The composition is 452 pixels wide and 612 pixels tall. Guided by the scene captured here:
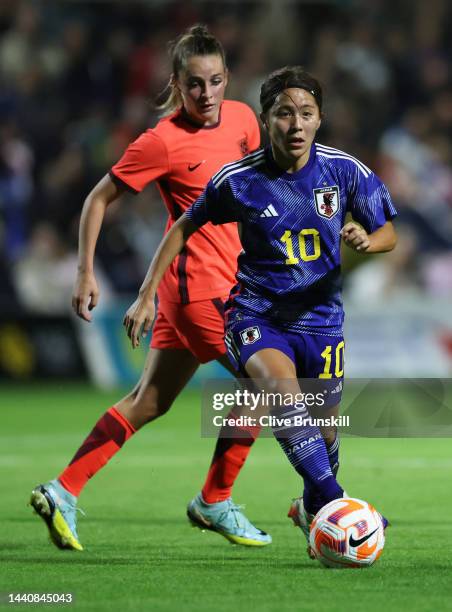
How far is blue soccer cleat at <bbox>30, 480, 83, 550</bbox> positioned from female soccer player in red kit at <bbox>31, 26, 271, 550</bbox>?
1 cm

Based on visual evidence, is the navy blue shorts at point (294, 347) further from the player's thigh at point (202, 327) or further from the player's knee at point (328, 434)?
the player's thigh at point (202, 327)

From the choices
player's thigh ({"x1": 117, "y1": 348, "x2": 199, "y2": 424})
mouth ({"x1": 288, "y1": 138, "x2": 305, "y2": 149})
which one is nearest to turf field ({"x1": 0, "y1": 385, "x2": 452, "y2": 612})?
player's thigh ({"x1": 117, "y1": 348, "x2": 199, "y2": 424})

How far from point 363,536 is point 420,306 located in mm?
9388

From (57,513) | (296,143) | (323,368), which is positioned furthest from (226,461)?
(296,143)

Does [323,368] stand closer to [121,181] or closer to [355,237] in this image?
[355,237]

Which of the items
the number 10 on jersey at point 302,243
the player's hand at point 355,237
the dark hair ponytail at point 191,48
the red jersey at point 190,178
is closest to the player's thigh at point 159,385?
the red jersey at point 190,178

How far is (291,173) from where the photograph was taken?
565 cm

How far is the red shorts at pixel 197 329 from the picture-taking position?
6.33m

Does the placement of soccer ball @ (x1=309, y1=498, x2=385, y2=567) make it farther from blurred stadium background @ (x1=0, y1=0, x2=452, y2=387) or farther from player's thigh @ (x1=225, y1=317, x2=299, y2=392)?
blurred stadium background @ (x1=0, y1=0, x2=452, y2=387)

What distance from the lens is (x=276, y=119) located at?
217 inches

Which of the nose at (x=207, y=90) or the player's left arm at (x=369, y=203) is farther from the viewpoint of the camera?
the nose at (x=207, y=90)

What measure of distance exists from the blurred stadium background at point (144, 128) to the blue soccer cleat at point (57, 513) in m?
8.27

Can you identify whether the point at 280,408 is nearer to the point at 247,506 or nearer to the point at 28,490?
the point at 247,506

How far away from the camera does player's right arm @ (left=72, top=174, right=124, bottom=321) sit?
602cm
